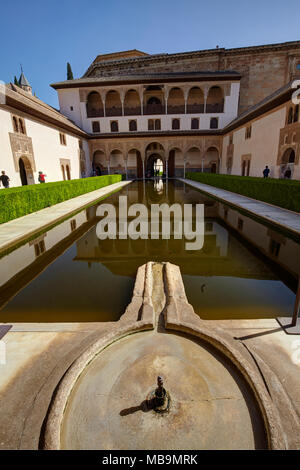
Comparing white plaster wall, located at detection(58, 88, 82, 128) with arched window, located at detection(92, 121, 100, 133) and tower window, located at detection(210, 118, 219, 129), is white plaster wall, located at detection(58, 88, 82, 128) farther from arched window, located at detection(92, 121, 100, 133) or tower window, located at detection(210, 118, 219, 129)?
tower window, located at detection(210, 118, 219, 129)

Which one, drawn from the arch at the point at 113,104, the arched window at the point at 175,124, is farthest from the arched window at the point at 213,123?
the arch at the point at 113,104

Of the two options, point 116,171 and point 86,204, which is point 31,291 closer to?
point 86,204

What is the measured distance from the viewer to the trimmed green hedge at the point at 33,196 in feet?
25.6

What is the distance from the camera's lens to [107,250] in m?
5.63

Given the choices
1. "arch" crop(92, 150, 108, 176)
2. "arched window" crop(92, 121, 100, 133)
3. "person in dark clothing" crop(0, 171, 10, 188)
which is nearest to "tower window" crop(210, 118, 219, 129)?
"arched window" crop(92, 121, 100, 133)

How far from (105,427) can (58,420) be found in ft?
1.12

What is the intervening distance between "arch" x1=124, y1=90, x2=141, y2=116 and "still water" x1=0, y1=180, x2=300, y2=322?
83.7 ft

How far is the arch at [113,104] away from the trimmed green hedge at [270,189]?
19.0m

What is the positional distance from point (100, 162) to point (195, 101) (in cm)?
1369

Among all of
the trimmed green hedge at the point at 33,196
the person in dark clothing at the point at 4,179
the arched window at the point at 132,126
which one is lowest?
the trimmed green hedge at the point at 33,196

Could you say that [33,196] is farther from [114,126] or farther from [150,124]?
[150,124]

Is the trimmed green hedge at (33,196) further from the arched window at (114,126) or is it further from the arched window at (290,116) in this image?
the arched window at (114,126)

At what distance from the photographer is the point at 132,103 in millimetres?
28984

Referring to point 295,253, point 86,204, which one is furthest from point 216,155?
point 295,253
